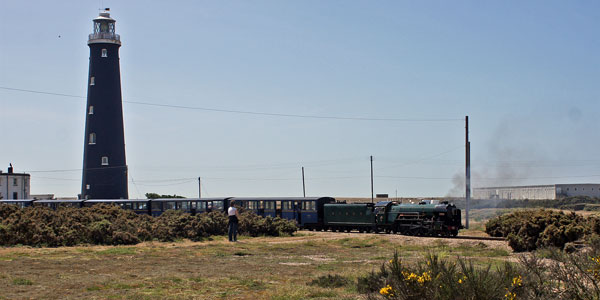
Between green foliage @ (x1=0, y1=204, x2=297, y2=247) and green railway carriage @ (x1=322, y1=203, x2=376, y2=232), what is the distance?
655 centimetres

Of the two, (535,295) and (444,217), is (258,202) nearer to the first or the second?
(444,217)

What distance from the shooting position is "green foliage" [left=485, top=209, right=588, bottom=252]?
22125 millimetres

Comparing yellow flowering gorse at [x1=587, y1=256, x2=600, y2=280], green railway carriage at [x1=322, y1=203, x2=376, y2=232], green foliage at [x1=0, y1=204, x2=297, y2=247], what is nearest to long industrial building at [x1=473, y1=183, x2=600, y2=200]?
green railway carriage at [x1=322, y1=203, x2=376, y2=232]

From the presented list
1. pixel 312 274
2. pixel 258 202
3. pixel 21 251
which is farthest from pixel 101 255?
pixel 258 202

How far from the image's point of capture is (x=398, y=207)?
37094 millimetres

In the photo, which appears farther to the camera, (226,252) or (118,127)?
(118,127)

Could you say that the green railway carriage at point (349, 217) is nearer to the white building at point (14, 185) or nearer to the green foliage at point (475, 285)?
the green foliage at point (475, 285)

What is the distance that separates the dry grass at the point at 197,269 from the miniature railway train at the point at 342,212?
6352 mm

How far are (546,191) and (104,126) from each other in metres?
76.7

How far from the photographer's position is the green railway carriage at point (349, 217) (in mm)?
39344

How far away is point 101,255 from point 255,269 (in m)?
7.37

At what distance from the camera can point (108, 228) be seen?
27.5 meters

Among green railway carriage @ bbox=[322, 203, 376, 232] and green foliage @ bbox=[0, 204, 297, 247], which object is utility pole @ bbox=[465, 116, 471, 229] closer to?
green railway carriage @ bbox=[322, 203, 376, 232]

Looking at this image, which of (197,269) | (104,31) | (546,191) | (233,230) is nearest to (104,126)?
(104,31)
